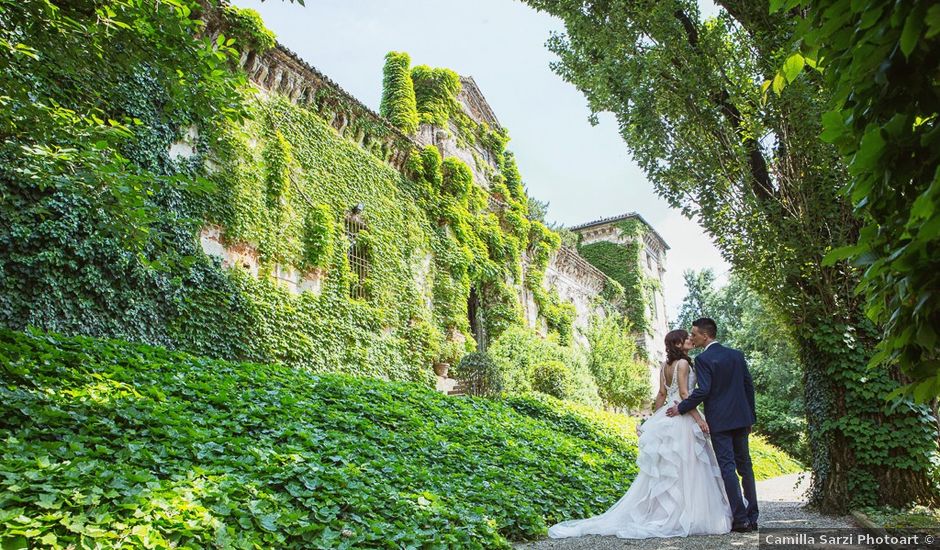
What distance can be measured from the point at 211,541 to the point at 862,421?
230 inches

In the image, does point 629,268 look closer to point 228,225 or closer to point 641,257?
point 641,257

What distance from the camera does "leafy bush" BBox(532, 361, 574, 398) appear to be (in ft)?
51.3

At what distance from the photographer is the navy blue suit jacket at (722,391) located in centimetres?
494

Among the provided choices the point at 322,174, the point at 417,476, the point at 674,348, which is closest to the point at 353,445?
the point at 417,476

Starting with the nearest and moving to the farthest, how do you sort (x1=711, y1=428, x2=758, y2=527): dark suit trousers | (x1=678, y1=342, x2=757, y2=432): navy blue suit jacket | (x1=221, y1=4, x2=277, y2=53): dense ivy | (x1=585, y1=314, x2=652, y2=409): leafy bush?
(x1=711, y1=428, x2=758, y2=527): dark suit trousers, (x1=678, y1=342, x2=757, y2=432): navy blue suit jacket, (x1=221, y1=4, x2=277, y2=53): dense ivy, (x1=585, y1=314, x2=652, y2=409): leafy bush

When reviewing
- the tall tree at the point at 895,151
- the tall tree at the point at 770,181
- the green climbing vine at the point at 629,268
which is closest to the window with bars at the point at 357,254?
the tall tree at the point at 770,181

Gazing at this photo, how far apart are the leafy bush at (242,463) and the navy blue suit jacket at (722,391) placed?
1.69 meters

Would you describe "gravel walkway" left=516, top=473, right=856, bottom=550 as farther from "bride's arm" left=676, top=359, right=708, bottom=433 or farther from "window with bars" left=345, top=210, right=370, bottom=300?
"window with bars" left=345, top=210, right=370, bottom=300

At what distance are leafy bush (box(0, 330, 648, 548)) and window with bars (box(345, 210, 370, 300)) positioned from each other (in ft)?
15.5

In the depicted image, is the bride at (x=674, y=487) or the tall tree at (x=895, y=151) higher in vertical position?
the tall tree at (x=895, y=151)

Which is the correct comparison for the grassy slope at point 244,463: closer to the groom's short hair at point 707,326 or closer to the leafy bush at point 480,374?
the groom's short hair at point 707,326

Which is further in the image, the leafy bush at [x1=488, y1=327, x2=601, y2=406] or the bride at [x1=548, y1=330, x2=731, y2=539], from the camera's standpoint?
the leafy bush at [x1=488, y1=327, x2=601, y2=406]

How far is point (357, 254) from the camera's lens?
13.0 meters

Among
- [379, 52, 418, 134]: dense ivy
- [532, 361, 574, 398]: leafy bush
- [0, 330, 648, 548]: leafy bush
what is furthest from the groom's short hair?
[379, 52, 418, 134]: dense ivy
